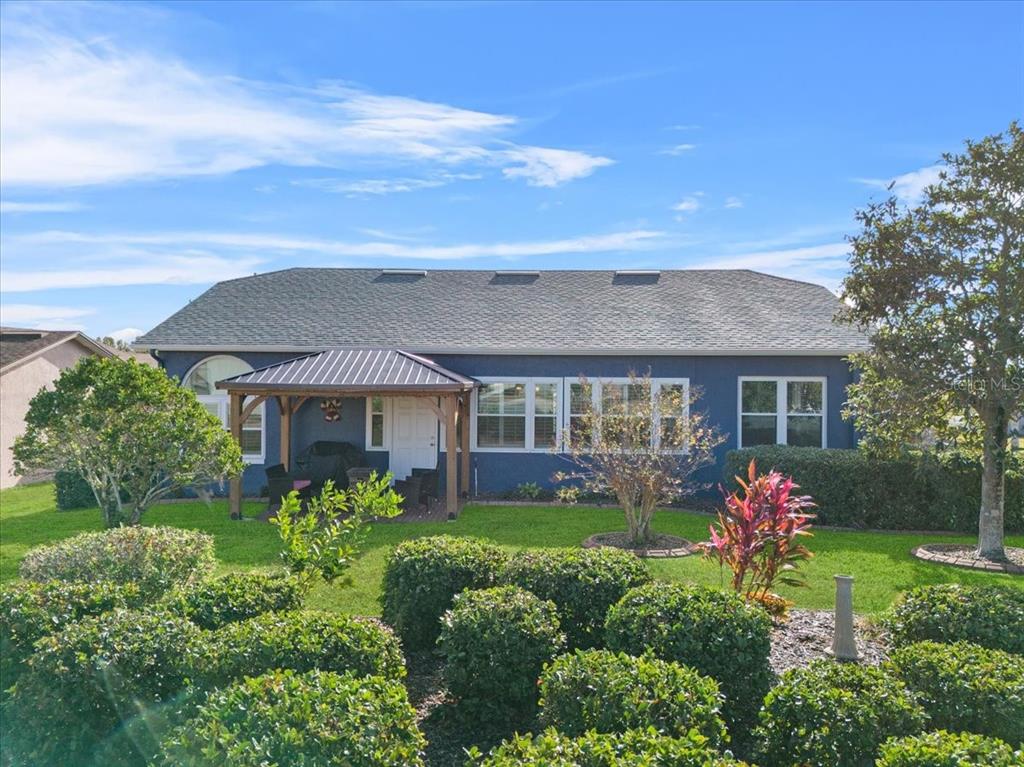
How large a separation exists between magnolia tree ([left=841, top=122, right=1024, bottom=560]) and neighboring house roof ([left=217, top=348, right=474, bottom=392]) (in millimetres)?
6892

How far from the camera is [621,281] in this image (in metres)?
19.5

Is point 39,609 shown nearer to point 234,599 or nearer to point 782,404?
point 234,599

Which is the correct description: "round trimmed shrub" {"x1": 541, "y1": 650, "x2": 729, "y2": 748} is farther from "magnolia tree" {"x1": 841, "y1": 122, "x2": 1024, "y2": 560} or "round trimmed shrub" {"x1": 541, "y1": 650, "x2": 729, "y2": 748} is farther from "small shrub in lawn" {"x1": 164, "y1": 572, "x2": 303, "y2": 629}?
"magnolia tree" {"x1": 841, "y1": 122, "x2": 1024, "y2": 560}

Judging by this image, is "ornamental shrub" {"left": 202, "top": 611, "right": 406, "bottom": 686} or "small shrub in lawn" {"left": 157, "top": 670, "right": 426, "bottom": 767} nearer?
"small shrub in lawn" {"left": 157, "top": 670, "right": 426, "bottom": 767}

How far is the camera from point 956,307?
1045 centimetres

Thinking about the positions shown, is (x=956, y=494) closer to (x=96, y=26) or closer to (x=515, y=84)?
(x=515, y=84)

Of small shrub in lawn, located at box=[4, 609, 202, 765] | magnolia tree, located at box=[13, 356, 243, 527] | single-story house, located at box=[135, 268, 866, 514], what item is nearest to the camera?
small shrub in lawn, located at box=[4, 609, 202, 765]

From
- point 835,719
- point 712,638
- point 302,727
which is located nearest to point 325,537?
point 302,727

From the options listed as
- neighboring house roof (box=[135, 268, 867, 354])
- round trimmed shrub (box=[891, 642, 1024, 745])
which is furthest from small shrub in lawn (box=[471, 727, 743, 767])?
neighboring house roof (box=[135, 268, 867, 354])

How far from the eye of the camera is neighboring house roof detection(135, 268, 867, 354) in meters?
15.8

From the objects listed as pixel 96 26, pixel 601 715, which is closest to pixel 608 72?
pixel 96 26

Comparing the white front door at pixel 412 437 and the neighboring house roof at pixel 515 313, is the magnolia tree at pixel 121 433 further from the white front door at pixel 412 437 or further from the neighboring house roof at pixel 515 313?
the neighboring house roof at pixel 515 313

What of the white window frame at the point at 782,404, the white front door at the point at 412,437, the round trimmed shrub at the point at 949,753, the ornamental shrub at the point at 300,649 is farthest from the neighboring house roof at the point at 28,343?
the round trimmed shrub at the point at 949,753

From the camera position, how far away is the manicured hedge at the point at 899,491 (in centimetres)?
1226
